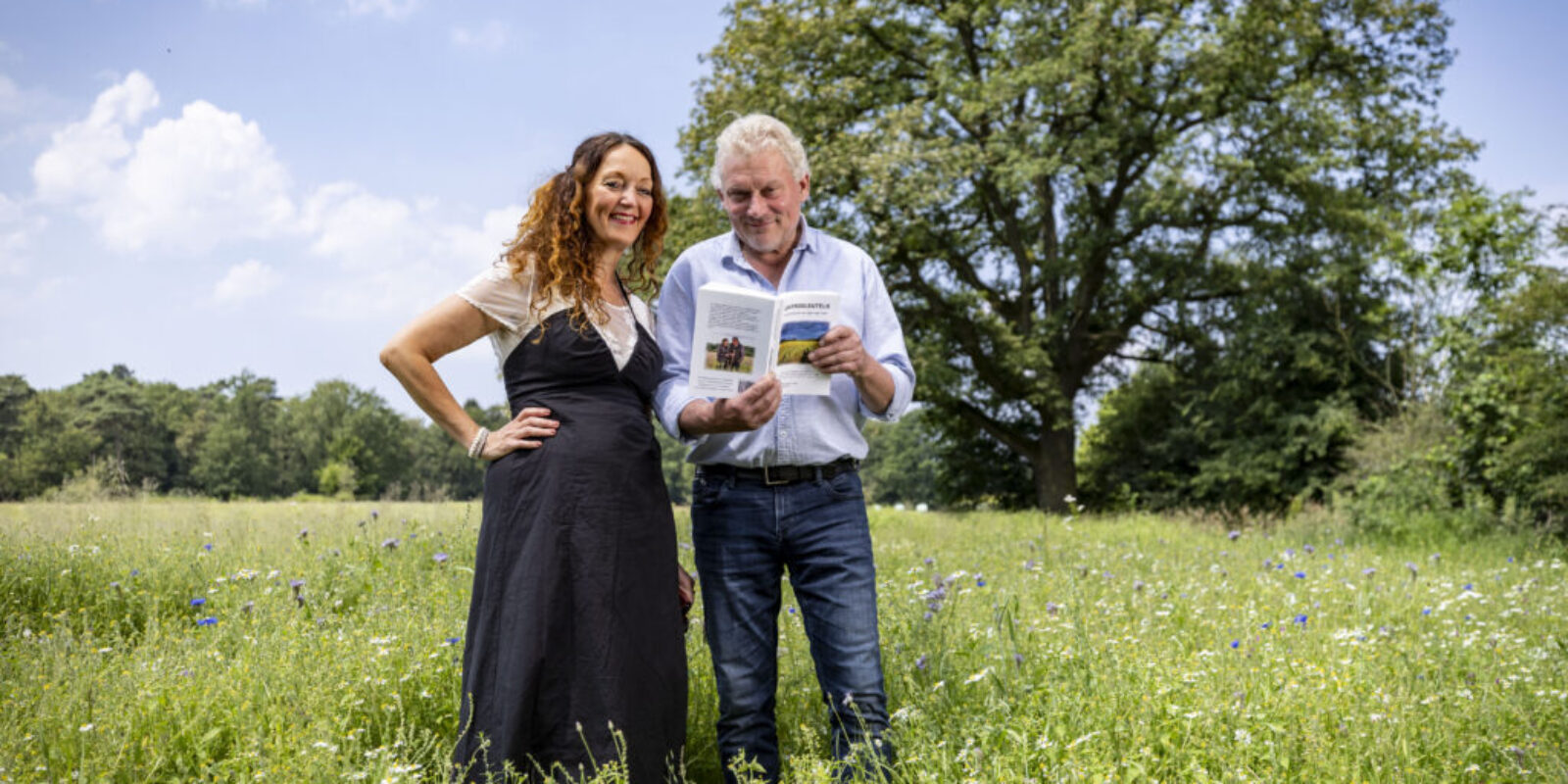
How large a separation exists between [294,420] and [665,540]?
189 ft

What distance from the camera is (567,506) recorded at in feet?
9.39

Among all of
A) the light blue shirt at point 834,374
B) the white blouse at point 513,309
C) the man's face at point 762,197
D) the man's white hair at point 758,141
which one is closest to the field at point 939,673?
the light blue shirt at point 834,374

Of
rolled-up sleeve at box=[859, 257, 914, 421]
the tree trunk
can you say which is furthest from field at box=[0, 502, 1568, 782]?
the tree trunk

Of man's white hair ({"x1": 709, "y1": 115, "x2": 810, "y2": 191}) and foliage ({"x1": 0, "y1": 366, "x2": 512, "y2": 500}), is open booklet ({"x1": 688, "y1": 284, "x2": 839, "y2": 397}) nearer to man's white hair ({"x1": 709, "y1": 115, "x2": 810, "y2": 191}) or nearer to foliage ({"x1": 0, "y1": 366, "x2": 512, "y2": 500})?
man's white hair ({"x1": 709, "y1": 115, "x2": 810, "y2": 191})

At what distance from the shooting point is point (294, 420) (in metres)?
54.4

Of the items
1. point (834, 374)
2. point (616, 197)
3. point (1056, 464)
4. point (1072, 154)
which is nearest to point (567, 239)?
point (616, 197)

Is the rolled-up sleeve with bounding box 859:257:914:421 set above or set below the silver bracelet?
above

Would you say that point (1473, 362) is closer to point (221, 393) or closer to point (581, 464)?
point (581, 464)

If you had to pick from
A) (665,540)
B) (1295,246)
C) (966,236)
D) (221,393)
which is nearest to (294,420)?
(221,393)

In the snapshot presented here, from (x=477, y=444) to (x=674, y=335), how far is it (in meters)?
0.69

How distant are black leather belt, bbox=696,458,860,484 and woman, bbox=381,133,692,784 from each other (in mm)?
196

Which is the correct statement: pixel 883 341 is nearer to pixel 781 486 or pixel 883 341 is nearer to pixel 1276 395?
pixel 781 486

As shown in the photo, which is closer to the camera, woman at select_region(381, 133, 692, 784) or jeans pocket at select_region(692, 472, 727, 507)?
woman at select_region(381, 133, 692, 784)

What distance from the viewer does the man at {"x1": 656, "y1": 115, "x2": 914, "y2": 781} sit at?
3.04 metres
